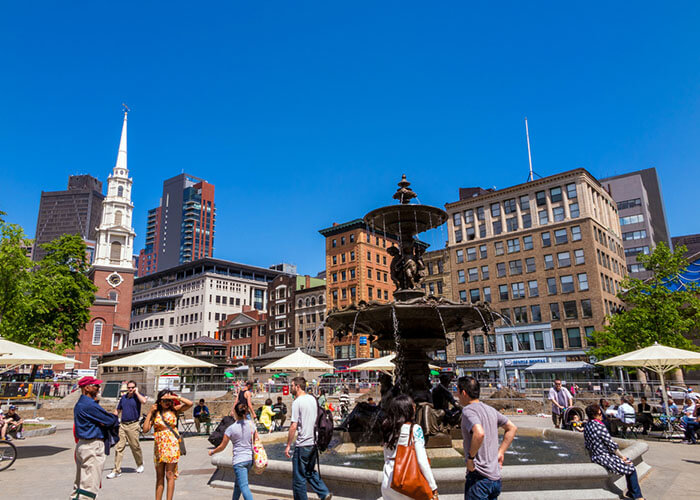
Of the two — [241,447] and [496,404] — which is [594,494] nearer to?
[241,447]

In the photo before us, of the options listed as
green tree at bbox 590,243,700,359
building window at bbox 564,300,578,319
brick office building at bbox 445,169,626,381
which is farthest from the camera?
brick office building at bbox 445,169,626,381

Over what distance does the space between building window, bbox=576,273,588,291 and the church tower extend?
6824 centimetres

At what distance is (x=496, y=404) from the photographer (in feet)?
89.6

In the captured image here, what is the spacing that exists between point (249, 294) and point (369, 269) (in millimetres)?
47001

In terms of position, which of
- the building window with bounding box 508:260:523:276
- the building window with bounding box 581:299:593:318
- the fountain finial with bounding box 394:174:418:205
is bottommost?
the fountain finial with bounding box 394:174:418:205

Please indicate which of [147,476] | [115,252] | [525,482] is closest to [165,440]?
[147,476]

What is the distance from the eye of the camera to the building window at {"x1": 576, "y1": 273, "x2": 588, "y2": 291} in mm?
55531

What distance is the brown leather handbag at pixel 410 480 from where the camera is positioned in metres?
4.53

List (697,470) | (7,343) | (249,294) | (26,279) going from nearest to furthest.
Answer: (697,470) < (7,343) < (26,279) < (249,294)

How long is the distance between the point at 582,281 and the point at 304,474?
56.1 m

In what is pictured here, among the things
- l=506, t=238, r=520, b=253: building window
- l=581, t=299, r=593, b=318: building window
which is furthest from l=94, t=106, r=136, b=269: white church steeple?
l=581, t=299, r=593, b=318: building window

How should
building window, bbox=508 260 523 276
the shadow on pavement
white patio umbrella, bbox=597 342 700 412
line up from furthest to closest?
1. building window, bbox=508 260 523 276
2. white patio umbrella, bbox=597 342 700 412
3. the shadow on pavement

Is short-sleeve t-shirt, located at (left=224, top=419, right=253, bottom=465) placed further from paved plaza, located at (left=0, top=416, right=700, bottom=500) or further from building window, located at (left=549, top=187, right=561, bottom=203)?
building window, located at (left=549, top=187, right=561, bottom=203)

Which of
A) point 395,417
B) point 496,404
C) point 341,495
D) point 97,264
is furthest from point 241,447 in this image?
point 97,264
